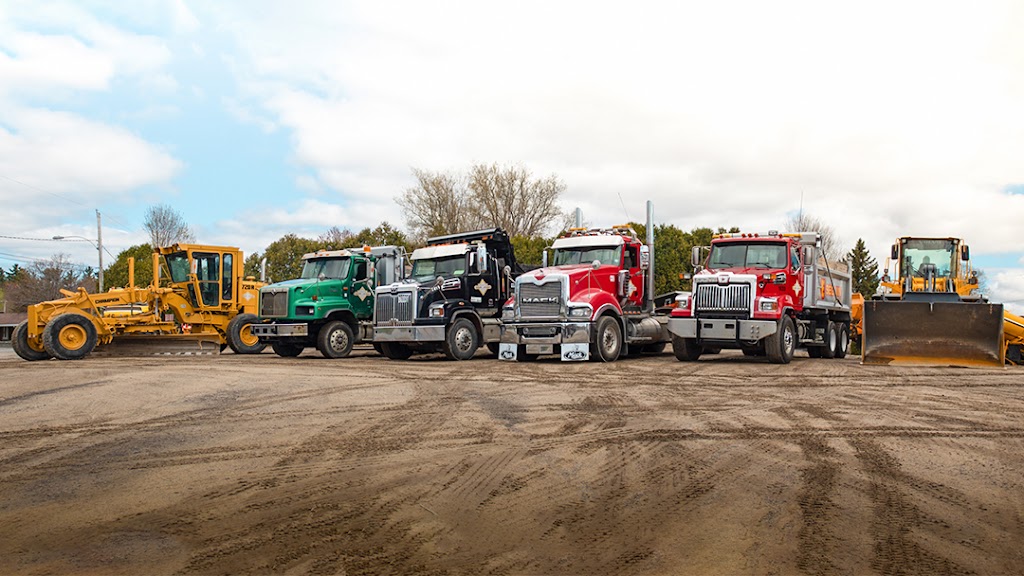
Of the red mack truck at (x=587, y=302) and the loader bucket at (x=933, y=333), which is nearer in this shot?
the loader bucket at (x=933, y=333)

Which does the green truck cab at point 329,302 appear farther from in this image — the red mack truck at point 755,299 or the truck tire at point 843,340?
the truck tire at point 843,340

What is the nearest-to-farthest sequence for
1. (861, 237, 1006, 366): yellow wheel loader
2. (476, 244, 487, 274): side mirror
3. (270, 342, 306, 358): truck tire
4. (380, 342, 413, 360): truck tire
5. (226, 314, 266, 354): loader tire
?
1. (861, 237, 1006, 366): yellow wheel loader
2. (476, 244, 487, 274): side mirror
3. (380, 342, 413, 360): truck tire
4. (270, 342, 306, 358): truck tire
5. (226, 314, 266, 354): loader tire

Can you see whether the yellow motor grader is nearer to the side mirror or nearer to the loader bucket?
the side mirror

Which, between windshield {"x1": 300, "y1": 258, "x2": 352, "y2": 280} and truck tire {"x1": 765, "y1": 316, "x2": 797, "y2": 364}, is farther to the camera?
windshield {"x1": 300, "y1": 258, "x2": 352, "y2": 280}

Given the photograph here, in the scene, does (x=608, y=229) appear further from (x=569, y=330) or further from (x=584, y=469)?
(x=584, y=469)

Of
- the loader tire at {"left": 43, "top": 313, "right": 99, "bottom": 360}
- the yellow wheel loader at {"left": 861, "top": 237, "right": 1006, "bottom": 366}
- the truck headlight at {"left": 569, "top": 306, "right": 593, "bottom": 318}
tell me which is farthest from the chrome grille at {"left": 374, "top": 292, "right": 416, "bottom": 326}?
the yellow wheel loader at {"left": 861, "top": 237, "right": 1006, "bottom": 366}

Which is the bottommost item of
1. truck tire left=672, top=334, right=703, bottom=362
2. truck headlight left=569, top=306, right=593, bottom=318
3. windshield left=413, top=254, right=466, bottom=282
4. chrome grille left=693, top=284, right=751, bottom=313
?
truck tire left=672, top=334, right=703, bottom=362

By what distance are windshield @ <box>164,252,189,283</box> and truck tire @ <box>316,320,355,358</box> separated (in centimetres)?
507

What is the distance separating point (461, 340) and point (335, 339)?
3.57m

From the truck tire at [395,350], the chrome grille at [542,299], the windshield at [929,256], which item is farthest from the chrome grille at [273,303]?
the windshield at [929,256]

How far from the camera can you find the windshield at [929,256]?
78.5 ft

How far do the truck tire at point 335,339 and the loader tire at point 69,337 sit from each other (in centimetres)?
562

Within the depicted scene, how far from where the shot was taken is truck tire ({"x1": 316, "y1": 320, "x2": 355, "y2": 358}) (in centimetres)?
2170

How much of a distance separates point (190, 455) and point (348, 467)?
1649mm
